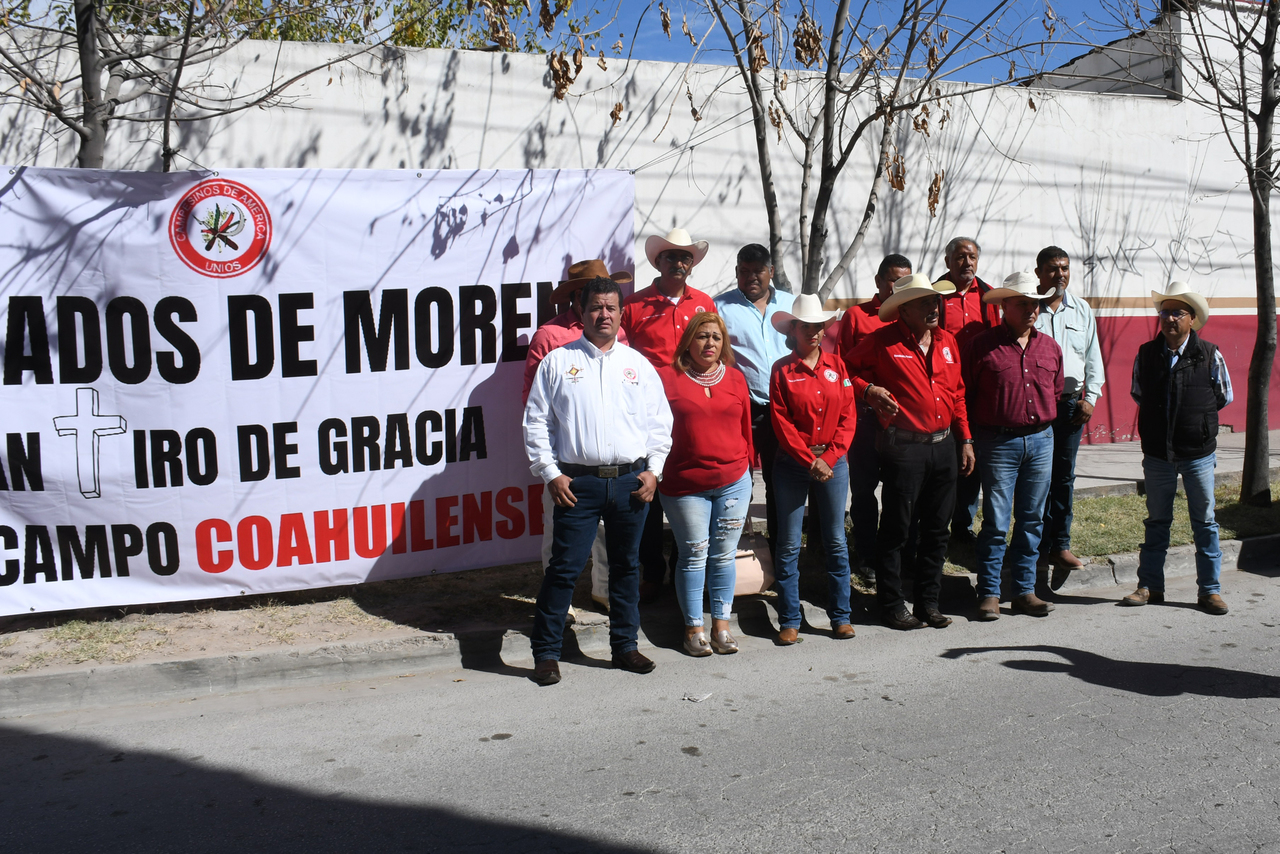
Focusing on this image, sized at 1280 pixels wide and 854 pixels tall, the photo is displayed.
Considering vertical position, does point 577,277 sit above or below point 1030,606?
above

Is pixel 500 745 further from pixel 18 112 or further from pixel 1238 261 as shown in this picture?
pixel 1238 261

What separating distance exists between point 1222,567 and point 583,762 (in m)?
5.53

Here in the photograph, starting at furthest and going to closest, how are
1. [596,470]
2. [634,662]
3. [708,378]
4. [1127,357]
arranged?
1. [1127,357]
2. [708,378]
3. [634,662]
4. [596,470]

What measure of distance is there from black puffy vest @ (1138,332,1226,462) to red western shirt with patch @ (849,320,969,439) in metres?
1.37

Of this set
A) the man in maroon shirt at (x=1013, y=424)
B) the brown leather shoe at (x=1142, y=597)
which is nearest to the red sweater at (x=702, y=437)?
the man in maroon shirt at (x=1013, y=424)

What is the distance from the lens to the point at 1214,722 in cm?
455

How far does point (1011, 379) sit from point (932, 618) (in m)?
1.48

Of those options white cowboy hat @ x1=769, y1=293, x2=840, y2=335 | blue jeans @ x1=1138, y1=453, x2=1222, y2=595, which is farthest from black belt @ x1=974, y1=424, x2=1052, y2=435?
white cowboy hat @ x1=769, y1=293, x2=840, y2=335

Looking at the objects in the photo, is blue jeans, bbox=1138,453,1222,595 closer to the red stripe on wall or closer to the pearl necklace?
the pearl necklace

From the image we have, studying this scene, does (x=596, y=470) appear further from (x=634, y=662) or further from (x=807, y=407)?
(x=807, y=407)

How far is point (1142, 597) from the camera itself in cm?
651

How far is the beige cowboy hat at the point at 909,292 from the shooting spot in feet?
18.9

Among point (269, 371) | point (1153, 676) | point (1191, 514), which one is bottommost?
point (1153, 676)

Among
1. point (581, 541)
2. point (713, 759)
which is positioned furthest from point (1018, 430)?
point (713, 759)
